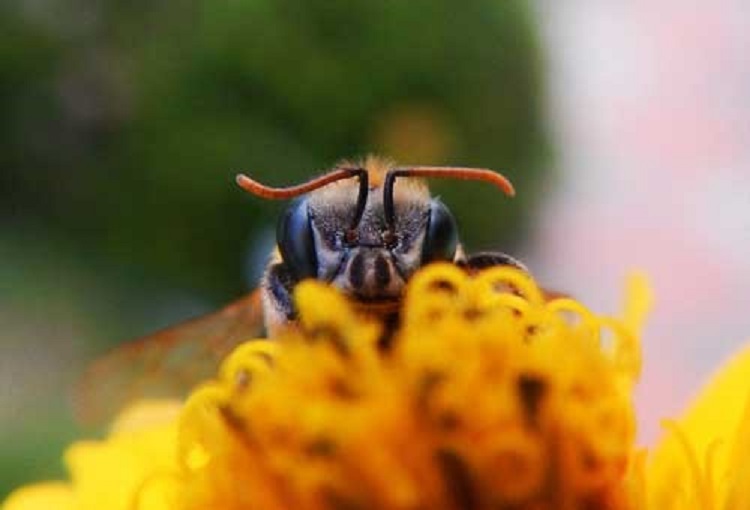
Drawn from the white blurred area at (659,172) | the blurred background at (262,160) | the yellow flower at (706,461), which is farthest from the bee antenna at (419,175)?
the white blurred area at (659,172)

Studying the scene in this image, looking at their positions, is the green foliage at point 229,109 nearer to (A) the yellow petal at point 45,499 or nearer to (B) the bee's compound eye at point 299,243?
(A) the yellow petal at point 45,499

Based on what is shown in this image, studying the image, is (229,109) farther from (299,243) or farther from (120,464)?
(299,243)

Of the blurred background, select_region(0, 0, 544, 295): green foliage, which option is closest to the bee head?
the blurred background

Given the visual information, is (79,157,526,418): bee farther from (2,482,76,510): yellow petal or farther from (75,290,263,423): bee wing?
(2,482,76,510): yellow petal

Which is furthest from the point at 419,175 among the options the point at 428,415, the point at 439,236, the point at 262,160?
the point at 262,160

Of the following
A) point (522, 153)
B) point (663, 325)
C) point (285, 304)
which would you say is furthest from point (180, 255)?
point (285, 304)
